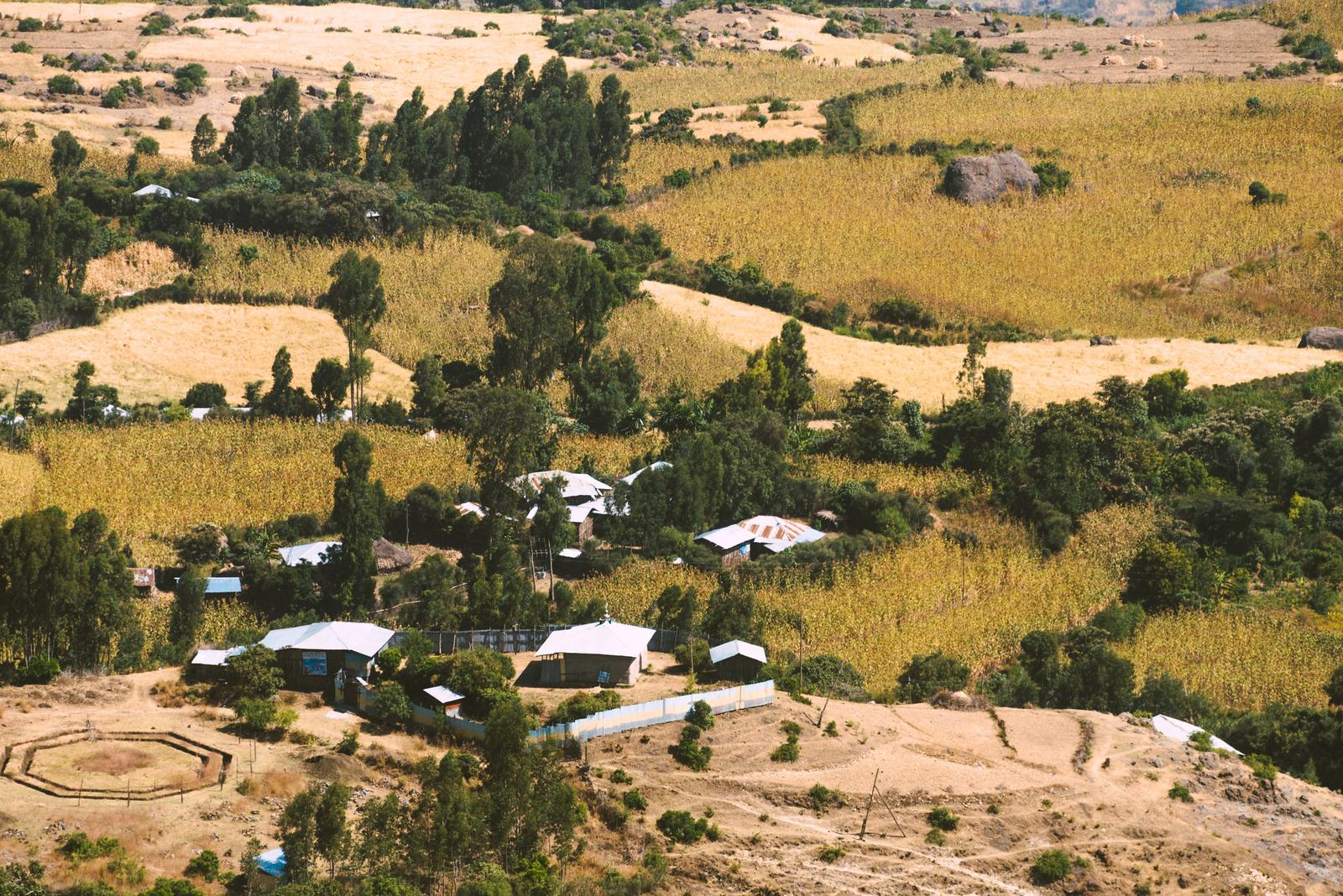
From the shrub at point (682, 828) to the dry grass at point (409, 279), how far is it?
43.0 m

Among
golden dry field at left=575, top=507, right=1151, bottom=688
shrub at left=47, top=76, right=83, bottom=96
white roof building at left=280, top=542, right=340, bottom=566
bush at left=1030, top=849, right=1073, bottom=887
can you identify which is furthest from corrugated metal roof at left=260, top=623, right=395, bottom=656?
shrub at left=47, top=76, right=83, bottom=96

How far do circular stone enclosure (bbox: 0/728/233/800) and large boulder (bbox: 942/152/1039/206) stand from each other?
81.9m

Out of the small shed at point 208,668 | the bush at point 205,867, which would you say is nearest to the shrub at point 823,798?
the bush at point 205,867

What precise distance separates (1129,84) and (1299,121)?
59.2 ft

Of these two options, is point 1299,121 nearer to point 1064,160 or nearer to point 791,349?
point 1064,160

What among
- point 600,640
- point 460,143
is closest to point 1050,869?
point 600,640

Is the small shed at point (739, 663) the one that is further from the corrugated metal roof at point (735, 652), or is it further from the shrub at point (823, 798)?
the shrub at point (823, 798)

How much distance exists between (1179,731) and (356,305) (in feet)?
134

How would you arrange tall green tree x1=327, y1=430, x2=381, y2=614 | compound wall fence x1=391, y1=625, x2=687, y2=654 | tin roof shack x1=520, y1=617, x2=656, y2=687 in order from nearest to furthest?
1. tin roof shack x1=520, y1=617, x2=656, y2=687
2. compound wall fence x1=391, y1=625, x2=687, y2=654
3. tall green tree x1=327, y1=430, x2=381, y2=614

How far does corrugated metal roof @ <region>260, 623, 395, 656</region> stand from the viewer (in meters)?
54.6

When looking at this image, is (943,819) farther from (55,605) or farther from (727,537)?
(55,605)

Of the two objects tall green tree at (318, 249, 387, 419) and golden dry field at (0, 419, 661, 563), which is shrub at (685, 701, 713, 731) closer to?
golden dry field at (0, 419, 661, 563)

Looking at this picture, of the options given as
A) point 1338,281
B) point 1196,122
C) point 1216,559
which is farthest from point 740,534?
point 1196,122

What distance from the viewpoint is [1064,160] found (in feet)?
422
